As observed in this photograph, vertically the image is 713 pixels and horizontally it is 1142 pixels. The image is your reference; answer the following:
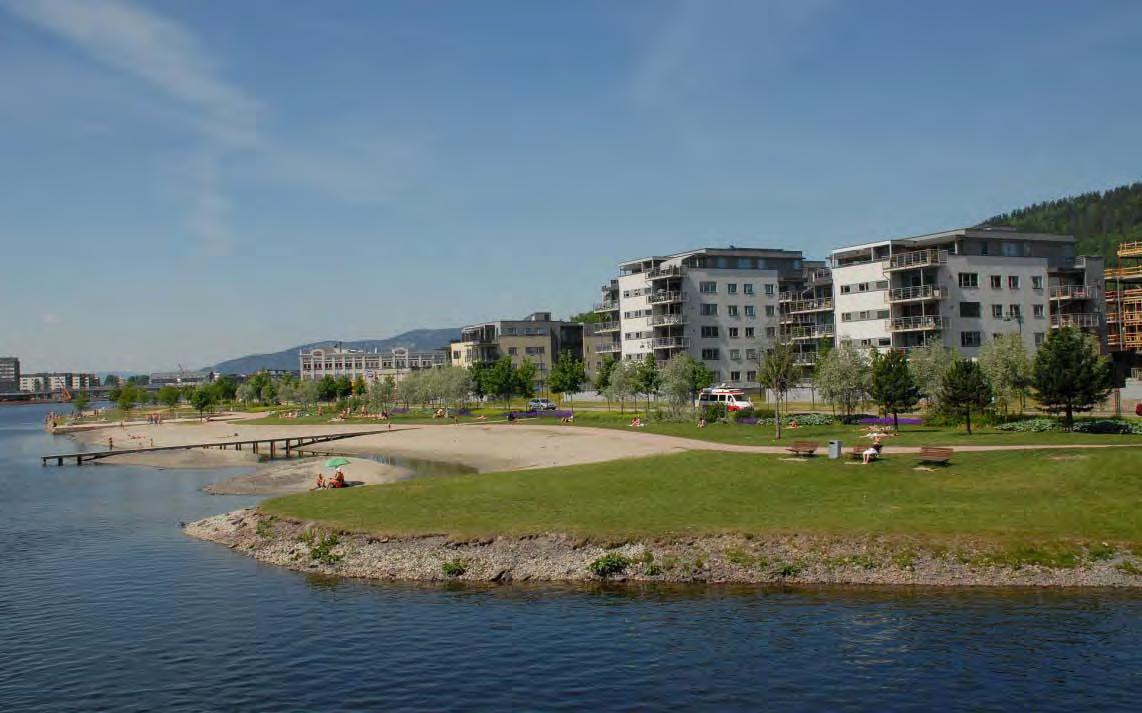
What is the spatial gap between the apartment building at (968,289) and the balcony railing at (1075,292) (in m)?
0.11

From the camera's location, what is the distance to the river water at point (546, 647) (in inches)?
898

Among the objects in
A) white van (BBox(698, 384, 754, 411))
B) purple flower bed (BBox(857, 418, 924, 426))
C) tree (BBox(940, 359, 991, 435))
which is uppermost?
tree (BBox(940, 359, 991, 435))

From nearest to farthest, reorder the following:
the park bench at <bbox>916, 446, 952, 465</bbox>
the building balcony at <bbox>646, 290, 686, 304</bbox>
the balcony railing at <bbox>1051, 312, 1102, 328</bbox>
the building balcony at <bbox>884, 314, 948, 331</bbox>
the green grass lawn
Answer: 1. the green grass lawn
2. the park bench at <bbox>916, 446, 952, 465</bbox>
3. the building balcony at <bbox>884, 314, 948, 331</bbox>
4. the balcony railing at <bbox>1051, 312, 1102, 328</bbox>
5. the building balcony at <bbox>646, 290, 686, 304</bbox>

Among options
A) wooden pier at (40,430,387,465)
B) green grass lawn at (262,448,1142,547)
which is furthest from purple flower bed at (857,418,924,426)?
wooden pier at (40,430,387,465)

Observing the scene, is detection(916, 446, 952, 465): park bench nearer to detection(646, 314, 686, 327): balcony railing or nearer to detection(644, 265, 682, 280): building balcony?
detection(646, 314, 686, 327): balcony railing

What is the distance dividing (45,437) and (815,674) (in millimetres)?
173106

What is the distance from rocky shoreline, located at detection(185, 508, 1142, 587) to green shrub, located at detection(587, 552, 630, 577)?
4 centimetres

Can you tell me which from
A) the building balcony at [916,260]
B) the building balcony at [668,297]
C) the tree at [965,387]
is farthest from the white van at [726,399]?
the tree at [965,387]

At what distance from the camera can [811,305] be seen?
12794 centimetres

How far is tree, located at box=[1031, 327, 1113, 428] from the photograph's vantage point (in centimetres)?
5659

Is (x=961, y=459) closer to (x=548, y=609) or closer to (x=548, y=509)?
(x=548, y=509)

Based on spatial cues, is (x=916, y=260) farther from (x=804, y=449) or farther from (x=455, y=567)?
(x=455, y=567)

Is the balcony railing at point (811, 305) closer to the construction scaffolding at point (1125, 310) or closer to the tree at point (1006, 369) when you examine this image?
the construction scaffolding at point (1125, 310)

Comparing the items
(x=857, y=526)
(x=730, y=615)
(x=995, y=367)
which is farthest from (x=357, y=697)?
(x=995, y=367)
